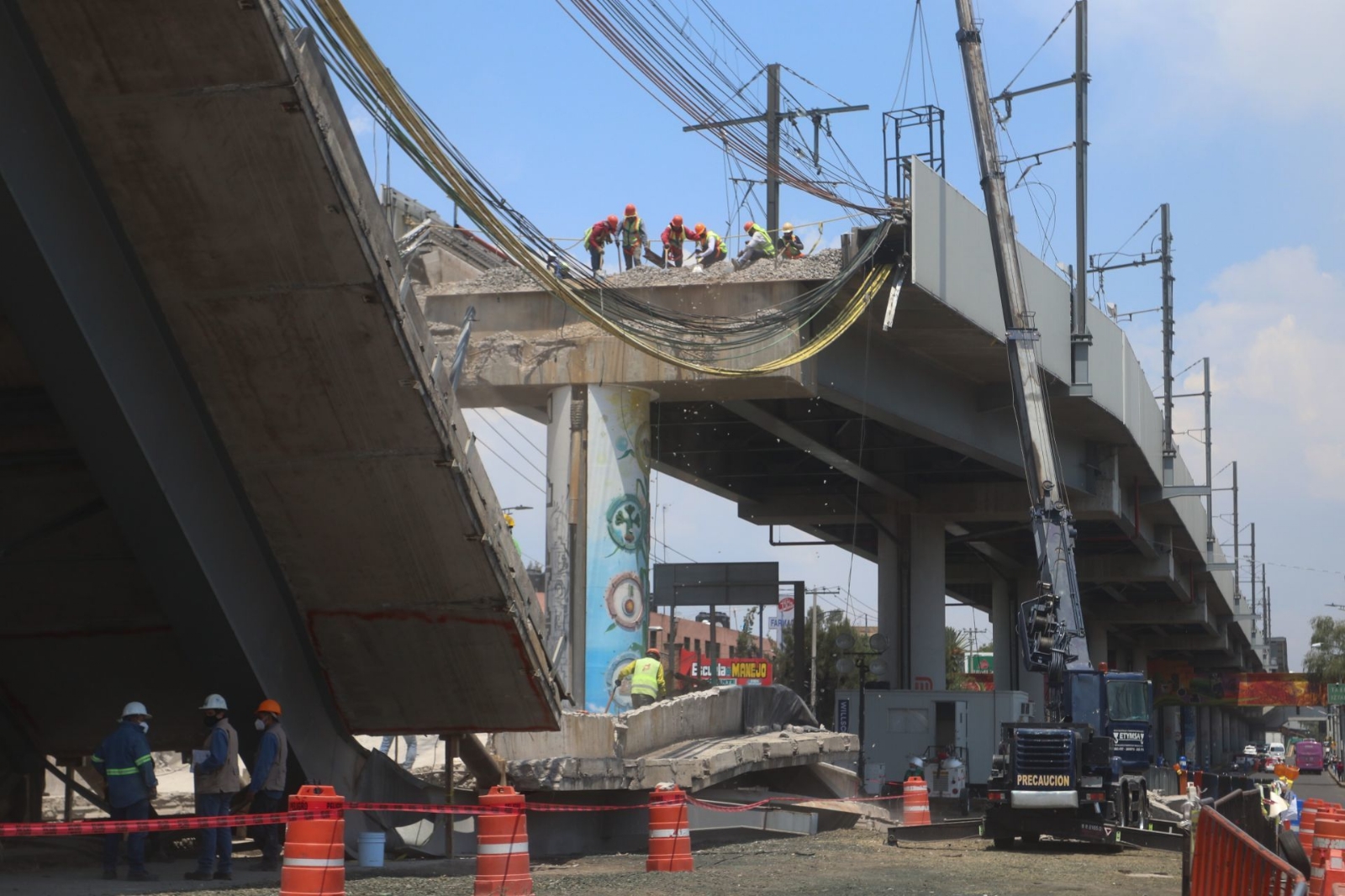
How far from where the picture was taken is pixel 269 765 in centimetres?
1370

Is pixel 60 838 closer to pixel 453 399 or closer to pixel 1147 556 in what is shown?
pixel 453 399

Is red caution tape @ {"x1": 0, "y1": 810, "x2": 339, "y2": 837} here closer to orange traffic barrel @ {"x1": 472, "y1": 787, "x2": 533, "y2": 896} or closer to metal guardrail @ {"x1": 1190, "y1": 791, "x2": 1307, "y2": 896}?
orange traffic barrel @ {"x1": 472, "y1": 787, "x2": 533, "y2": 896}

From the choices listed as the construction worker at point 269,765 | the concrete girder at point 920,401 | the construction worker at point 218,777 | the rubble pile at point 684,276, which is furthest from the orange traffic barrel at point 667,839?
the concrete girder at point 920,401

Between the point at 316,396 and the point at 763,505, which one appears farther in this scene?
the point at 763,505

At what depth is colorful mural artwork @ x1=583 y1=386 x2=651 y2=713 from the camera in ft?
84.1

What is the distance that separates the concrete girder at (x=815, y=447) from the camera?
99.7 feet

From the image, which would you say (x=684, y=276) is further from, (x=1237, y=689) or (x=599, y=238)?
(x=1237, y=689)

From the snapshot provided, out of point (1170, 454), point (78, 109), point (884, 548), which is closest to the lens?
point (78, 109)

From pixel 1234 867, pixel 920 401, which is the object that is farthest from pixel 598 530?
pixel 1234 867

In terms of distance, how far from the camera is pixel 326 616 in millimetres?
15062

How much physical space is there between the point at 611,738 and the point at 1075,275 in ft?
62.5

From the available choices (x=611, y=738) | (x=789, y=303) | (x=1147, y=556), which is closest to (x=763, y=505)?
(x=1147, y=556)

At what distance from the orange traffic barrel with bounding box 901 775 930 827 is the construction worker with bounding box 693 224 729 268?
31.0 feet

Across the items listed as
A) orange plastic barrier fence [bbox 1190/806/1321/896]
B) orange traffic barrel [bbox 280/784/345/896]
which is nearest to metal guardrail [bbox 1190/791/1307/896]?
orange plastic barrier fence [bbox 1190/806/1321/896]
